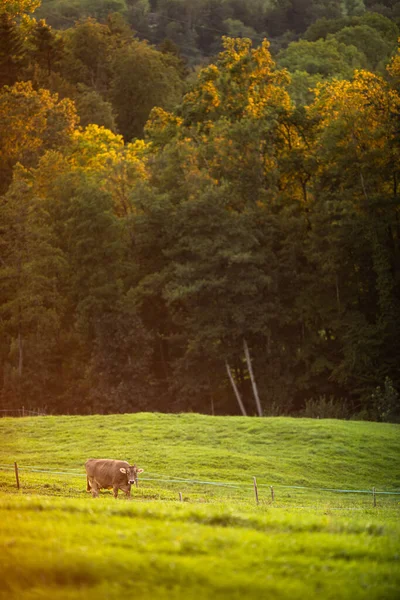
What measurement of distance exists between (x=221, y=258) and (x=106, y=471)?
40.9m

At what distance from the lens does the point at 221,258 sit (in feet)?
227

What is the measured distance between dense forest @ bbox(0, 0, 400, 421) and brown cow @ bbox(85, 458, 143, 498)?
34363mm

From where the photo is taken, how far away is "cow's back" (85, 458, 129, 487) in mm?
29250

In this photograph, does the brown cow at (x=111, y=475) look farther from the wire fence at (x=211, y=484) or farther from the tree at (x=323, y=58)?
the tree at (x=323, y=58)

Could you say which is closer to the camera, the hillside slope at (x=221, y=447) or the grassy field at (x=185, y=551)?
the grassy field at (x=185, y=551)

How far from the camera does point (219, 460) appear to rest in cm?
4206

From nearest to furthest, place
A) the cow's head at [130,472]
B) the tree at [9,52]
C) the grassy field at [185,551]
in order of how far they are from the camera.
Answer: the grassy field at [185,551] → the cow's head at [130,472] → the tree at [9,52]

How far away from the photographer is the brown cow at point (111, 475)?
29172 millimetres

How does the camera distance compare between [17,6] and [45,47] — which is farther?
[45,47]

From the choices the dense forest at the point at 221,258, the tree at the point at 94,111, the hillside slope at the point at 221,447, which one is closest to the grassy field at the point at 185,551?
the hillside slope at the point at 221,447

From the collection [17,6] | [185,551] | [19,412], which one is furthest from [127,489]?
[17,6]

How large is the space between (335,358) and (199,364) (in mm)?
10864

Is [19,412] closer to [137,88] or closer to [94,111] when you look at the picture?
[94,111]

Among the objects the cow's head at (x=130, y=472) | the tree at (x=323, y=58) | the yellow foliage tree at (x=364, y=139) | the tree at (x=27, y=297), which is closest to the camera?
the cow's head at (x=130, y=472)
